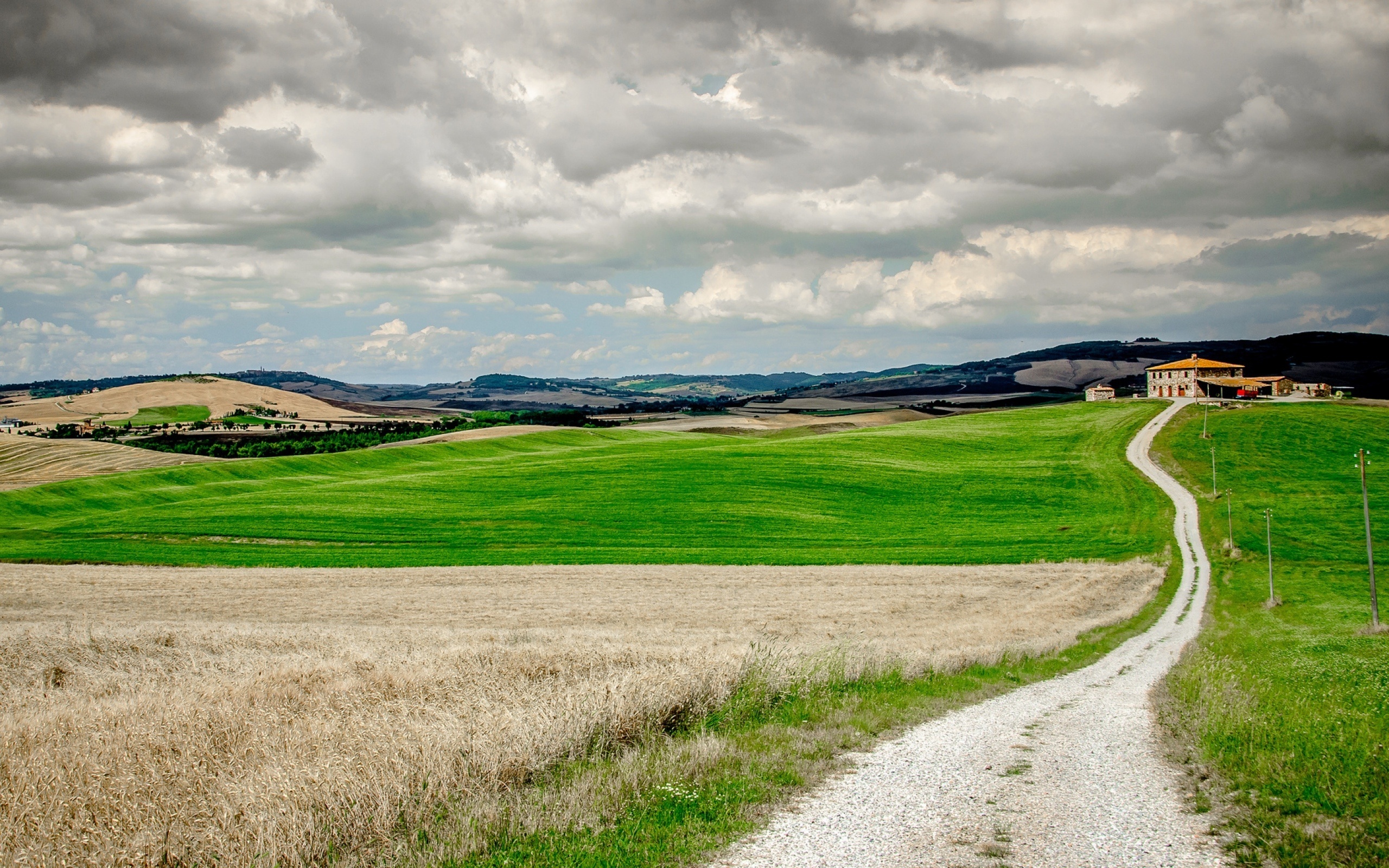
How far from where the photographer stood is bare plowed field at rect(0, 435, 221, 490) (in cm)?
8144

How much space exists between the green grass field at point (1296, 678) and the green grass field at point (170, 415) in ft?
519

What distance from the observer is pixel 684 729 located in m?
13.0

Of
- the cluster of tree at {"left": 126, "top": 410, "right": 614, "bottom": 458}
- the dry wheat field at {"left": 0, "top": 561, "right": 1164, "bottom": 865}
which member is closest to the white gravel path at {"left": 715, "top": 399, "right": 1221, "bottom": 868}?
the dry wheat field at {"left": 0, "top": 561, "right": 1164, "bottom": 865}

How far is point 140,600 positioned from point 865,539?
131 ft

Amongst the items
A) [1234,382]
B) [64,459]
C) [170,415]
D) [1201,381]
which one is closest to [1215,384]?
[1201,381]

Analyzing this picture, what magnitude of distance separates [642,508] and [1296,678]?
154 feet

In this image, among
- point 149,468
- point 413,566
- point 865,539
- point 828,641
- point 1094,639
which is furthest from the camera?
point 149,468

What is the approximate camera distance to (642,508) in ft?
205

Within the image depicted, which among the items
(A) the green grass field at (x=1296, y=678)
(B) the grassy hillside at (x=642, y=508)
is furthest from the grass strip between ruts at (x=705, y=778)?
(B) the grassy hillside at (x=642, y=508)

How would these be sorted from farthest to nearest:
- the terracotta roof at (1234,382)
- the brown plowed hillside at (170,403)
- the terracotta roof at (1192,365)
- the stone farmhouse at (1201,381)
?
the brown plowed hillside at (170,403) < the terracotta roof at (1192,365) < the stone farmhouse at (1201,381) < the terracotta roof at (1234,382)

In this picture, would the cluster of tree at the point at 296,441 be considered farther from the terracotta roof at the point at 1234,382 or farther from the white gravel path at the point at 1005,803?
the terracotta roof at the point at 1234,382

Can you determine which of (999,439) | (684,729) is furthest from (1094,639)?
(999,439)

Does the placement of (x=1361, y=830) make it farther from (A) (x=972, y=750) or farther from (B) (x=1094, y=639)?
(B) (x=1094, y=639)

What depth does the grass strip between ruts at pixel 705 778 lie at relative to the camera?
27.3 feet
